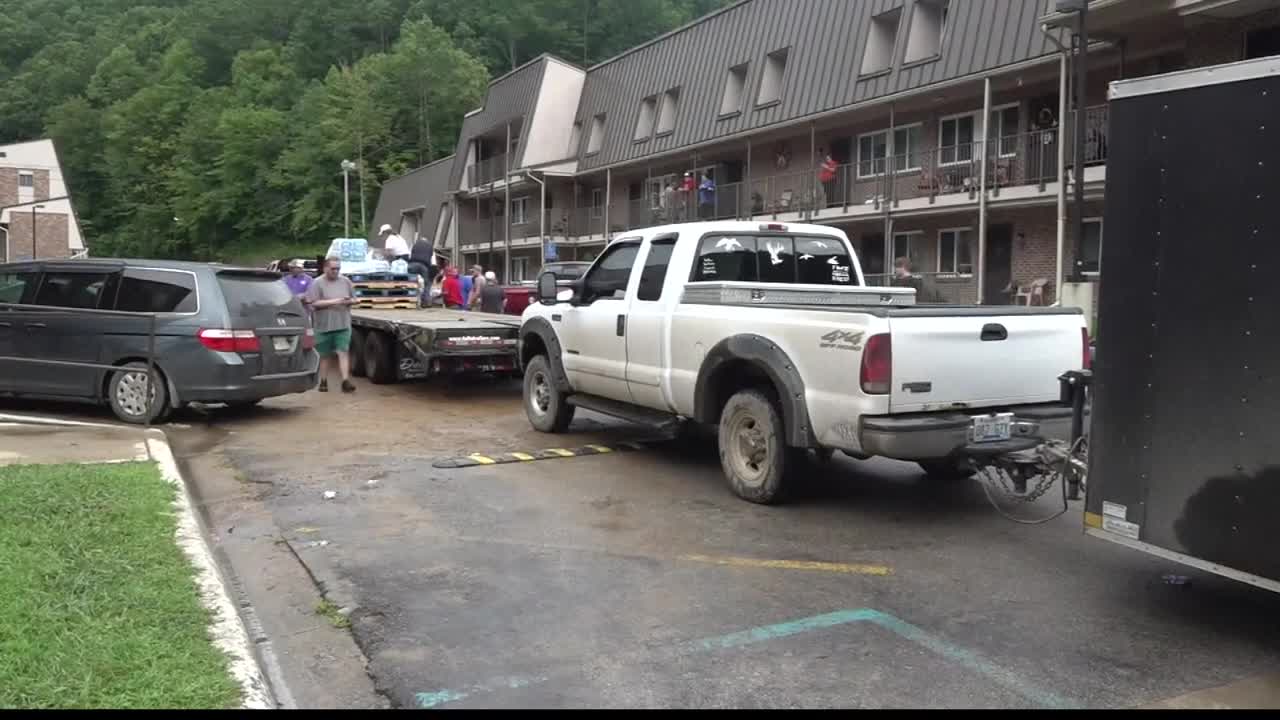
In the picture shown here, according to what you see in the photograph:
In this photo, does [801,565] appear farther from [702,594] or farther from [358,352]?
[358,352]

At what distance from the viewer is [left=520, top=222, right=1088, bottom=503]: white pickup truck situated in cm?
618

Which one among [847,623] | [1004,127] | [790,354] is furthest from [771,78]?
[847,623]

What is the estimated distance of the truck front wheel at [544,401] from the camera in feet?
33.3

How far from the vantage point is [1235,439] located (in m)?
4.18

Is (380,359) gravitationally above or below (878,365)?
below

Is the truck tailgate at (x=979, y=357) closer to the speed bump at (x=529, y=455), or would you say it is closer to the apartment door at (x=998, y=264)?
the speed bump at (x=529, y=455)

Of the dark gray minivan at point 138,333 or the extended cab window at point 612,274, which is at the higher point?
the extended cab window at point 612,274

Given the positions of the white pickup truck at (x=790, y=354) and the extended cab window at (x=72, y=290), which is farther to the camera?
the extended cab window at (x=72, y=290)

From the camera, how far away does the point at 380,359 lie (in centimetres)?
1452

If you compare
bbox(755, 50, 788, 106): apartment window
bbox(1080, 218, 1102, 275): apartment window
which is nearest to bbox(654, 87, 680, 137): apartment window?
bbox(755, 50, 788, 106): apartment window

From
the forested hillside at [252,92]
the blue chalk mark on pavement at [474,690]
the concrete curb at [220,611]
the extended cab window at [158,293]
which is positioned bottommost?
the blue chalk mark on pavement at [474,690]

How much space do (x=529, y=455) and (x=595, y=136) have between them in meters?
30.7

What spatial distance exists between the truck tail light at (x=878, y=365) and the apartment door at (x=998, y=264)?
57.1ft

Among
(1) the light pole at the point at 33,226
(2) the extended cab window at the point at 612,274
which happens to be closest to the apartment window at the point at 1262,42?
(2) the extended cab window at the point at 612,274
